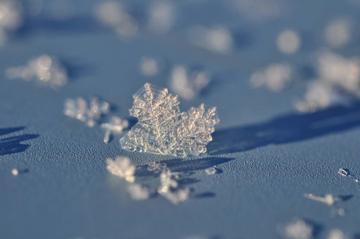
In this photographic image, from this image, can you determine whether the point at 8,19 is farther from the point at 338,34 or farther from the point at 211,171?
the point at 338,34

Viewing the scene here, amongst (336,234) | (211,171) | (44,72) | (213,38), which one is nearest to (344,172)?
(336,234)

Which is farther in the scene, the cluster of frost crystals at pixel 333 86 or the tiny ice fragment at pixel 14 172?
the cluster of frost crystals at pixel 333 86

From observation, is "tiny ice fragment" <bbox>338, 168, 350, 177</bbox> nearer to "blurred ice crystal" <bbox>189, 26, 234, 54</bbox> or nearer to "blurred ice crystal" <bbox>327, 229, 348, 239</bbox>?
"blurred ice crystal" <bbox>327, 229, 348, 239</bbox>

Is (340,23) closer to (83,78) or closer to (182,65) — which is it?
(182,65)

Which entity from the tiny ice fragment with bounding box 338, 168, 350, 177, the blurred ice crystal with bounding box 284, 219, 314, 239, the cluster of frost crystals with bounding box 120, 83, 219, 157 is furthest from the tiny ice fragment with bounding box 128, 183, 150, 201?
the tiny ice fragment with bounding box 338, 168, 350, 177

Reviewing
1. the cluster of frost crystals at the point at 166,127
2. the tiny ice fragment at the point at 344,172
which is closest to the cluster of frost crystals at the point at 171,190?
the cluster of frost crystals at the point at 166,127

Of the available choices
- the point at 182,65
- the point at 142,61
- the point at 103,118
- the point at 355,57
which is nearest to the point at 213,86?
the point at 182,65

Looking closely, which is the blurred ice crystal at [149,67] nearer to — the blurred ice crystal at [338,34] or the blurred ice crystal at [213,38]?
the blurred ice crystal at [213,38]
